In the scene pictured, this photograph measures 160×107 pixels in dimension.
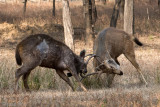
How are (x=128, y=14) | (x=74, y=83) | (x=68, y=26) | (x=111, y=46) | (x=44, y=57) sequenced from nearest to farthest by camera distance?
1. (x=44, y=57)
2. (x=74, y=83)
3. (x=111, y=46)
4. (x=68, y=26)
5. (x=128, y=14)

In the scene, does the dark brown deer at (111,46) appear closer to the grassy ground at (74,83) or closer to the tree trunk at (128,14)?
the grassy ground at (74,83)

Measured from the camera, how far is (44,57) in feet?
27.2

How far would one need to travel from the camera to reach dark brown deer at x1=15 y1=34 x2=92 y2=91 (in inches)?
316

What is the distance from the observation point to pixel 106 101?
6.66m

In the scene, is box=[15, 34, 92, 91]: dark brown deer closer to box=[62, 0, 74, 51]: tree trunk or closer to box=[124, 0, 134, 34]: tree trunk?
box=[62, 0, 74, 51]: tree trunk

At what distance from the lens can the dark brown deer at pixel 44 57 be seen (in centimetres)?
802

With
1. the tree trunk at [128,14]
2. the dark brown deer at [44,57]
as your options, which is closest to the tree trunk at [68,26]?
the tree trunk at [128,14]

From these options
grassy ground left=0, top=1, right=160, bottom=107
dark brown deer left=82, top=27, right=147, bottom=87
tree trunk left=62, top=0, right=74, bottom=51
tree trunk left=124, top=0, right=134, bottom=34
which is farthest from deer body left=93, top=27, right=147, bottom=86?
tree trunk left=124, top=0, right=134, bottom=34

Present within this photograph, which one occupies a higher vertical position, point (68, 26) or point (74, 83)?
point (74, 83)

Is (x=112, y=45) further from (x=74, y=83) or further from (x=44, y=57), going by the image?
(x=44, y=57)

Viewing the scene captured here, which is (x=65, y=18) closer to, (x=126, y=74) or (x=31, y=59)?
(x=126, y=74)

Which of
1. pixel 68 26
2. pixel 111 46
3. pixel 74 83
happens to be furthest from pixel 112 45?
pixel 68 26

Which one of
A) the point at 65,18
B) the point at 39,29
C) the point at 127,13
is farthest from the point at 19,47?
the point at 39,29

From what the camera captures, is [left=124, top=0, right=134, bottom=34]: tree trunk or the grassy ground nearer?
the grassy ground
